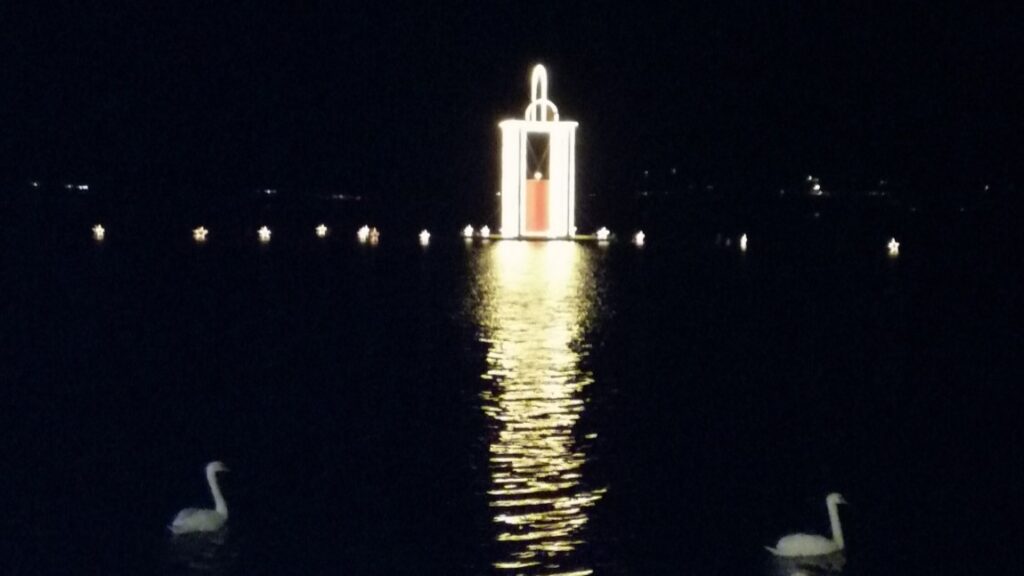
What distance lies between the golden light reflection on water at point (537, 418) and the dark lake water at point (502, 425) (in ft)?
0.12

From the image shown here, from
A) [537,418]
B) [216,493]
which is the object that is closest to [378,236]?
[537,418]

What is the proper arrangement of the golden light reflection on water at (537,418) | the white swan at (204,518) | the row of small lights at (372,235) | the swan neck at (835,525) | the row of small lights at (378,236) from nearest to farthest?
the swan neck at (835,525), the white swan at (204,518), the golden light reflection on water at (537,418), the row of small lights at (378,236), the row of small lights at (372,235)

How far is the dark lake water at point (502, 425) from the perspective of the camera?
31.6 ft

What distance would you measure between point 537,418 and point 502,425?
0.42 m

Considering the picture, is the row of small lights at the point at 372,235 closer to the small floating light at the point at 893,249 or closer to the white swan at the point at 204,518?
the small floating light at the point at 893,249

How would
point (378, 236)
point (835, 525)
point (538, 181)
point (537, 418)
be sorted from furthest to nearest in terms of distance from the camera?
point (378, 236) < point (538, 181) < point (537, 418) < point (835, 525)

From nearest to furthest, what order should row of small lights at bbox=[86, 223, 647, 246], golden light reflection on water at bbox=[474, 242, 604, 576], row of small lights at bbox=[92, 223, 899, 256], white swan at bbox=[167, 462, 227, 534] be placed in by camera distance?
white swan at bbox=[167, 462, 227, 534] → golden light reflection on water at bbox=[474, 242, 604, 576] → row of small lights at bbox=[92, 223, 899, 256] → row of small lights at bbox=[86, 223, 647, 246]

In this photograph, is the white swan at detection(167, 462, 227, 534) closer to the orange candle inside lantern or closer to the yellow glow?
the yellow glow

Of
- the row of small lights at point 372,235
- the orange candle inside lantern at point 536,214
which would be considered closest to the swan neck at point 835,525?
the row of small lights at point 372,235

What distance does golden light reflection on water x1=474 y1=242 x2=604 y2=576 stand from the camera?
9.56 metres

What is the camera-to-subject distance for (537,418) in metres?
13.2

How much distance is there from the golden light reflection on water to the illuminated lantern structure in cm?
1526

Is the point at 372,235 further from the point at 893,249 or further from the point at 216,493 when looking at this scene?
the point at 216,493

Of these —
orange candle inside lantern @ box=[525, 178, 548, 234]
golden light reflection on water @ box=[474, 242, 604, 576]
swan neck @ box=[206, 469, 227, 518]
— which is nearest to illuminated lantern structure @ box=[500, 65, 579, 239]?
orange candle inside lantern @ box=[525, 178, 548, 234]
